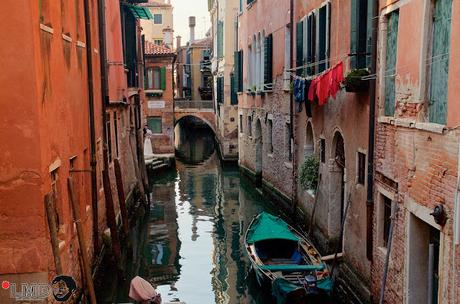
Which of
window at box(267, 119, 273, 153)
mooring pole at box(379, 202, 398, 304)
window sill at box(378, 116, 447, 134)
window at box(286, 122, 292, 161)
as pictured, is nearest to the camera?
window sill at box(378, 116, 447, 134)

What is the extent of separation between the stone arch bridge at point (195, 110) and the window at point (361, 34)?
20.8 metres

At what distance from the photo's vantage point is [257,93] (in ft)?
61.5

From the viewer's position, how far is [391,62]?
691 centimetres

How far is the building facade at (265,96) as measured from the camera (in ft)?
48.6

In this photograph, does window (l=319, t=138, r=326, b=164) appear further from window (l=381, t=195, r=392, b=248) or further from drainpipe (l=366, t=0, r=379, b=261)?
window (l=381, t=195, r=392, b=248)

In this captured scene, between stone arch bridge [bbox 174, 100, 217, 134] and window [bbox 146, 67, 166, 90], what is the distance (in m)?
3.47

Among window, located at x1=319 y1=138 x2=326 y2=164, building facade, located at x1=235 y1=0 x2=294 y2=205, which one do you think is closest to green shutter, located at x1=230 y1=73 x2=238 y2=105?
building facade, located at x1=235 y1=0 x2=294 y2=205

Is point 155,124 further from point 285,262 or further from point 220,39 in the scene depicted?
point 285,262

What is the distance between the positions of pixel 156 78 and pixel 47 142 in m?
19.4

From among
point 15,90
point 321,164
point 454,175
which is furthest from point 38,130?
point 321,164

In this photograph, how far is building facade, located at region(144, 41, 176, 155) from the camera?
2492 cm

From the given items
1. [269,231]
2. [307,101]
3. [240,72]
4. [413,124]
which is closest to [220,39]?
[240,72]

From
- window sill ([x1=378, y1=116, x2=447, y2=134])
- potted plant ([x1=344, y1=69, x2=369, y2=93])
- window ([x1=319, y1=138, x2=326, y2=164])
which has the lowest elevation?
window ([x1=319, y1=138, x2=326, y2=164])

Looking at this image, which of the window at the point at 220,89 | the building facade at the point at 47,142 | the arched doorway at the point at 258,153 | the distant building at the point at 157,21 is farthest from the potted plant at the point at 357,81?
the distant building at the point at 157,21
